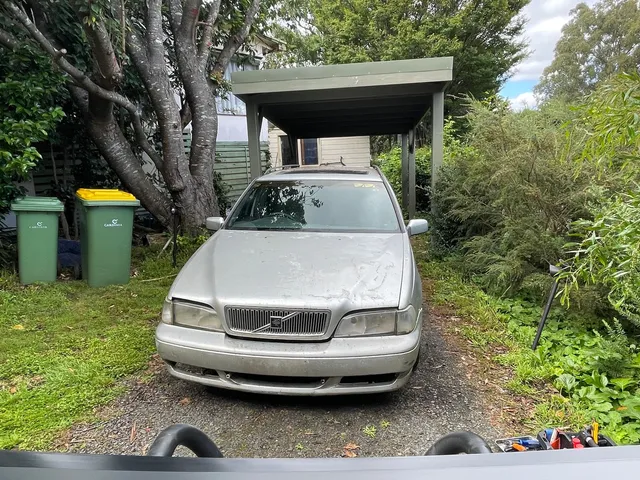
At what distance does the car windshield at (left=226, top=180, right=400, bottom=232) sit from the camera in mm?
3732

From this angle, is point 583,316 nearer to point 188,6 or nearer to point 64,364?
point 64,364

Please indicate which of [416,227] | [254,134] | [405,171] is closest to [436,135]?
[254,134]

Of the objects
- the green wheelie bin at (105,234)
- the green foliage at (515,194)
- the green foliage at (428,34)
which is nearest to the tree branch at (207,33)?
the green wheelie bin at (105,234)

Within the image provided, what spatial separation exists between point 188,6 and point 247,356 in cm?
620

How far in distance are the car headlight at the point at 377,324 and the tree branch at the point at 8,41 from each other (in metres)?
5.36

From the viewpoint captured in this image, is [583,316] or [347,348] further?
[583,316]

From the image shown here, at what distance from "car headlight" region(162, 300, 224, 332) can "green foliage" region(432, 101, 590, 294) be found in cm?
322

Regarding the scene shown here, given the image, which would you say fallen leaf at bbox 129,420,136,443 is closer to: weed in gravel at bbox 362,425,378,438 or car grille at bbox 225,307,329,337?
car grille at bbox 225,307,329,337

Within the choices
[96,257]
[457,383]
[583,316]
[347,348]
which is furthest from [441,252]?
[96,257]

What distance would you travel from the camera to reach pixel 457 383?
10.5 feet

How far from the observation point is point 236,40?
759 centimetres

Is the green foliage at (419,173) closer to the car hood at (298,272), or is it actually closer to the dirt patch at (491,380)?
the dirt patch at (491,380)

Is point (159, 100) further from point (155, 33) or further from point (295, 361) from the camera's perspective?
point (295, 361)

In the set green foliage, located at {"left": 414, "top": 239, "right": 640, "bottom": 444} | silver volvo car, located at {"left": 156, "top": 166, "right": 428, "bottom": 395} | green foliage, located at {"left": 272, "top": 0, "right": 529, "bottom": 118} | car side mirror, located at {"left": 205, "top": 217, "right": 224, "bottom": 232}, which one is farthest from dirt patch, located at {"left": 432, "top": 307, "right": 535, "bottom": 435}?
green foliage, located at {"left": 272, "top": 0, "right": 529, "bottom": 118}
